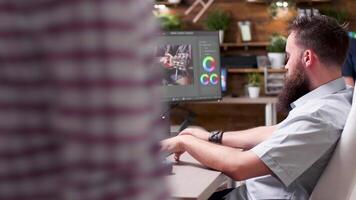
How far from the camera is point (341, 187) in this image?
1601 millimetres

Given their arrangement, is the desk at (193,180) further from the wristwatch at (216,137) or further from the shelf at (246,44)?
the shelf at (246,44)

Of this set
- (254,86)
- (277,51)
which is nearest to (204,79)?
(254,86)

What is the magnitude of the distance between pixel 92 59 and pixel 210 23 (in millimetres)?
4558

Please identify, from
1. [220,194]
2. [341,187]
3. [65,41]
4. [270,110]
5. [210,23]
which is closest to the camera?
[65,41]

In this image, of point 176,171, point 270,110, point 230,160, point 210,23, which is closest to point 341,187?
point 230,160

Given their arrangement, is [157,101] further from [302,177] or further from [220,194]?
[220,194]

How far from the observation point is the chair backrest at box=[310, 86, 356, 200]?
1.57 m

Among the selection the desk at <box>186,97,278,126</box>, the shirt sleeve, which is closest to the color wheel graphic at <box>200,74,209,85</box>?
the shirt sleeve

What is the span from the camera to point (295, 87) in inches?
78.7

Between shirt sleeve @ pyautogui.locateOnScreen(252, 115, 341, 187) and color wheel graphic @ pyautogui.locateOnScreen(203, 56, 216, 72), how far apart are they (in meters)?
1.01

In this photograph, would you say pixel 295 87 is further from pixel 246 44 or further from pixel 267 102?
pixel 246 44

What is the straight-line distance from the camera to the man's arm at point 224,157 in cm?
160

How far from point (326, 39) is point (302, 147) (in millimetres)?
507

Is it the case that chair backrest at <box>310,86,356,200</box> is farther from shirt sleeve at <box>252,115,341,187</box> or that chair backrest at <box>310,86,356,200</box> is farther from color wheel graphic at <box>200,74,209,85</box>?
color wheel graphic at <box>200,74,209,85</box>
